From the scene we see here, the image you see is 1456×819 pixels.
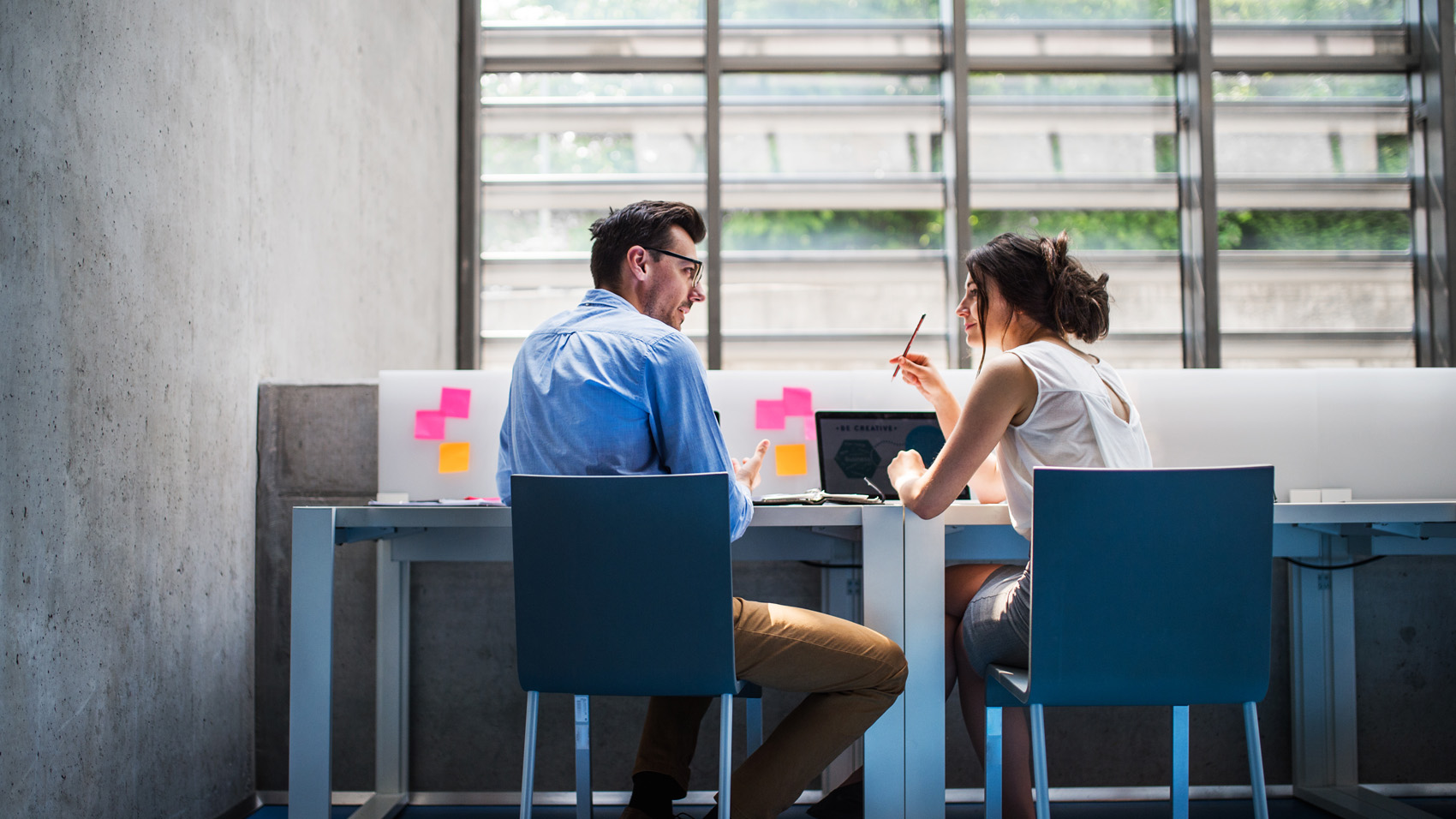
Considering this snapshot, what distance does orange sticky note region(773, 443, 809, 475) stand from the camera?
2.34 meters

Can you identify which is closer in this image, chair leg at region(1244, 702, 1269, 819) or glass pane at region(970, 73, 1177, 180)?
chair leg at region(1244, 702, 1269, 819)

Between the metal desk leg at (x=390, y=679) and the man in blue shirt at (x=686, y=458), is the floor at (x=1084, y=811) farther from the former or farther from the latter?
the man in blue shirt at (x=686, y=458)

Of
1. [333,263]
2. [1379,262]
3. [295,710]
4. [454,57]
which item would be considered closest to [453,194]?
[454,57]

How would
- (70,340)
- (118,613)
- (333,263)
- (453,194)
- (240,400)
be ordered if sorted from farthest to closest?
(453,194)
(333,263)
(240,400)
(118,613)
(70,340)

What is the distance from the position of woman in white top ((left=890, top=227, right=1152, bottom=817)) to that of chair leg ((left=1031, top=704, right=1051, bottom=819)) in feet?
0.36

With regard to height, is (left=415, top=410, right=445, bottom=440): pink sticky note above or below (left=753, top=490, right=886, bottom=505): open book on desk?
above

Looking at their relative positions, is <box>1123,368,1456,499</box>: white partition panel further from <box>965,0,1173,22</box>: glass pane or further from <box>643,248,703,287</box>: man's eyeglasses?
<box>965,0,1173,22</box>: glass pane

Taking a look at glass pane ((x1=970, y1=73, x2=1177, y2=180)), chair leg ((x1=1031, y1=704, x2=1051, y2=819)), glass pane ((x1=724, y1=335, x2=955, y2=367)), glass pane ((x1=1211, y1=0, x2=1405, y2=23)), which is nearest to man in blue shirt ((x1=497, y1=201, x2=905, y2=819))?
chair leg ((x1=1031, y1=704, x2=1051, y2=819))

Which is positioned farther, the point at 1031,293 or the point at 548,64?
the point at 548,64

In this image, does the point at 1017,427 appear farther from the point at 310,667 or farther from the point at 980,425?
the point at 310,667

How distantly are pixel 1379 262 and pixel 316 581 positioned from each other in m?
4.33

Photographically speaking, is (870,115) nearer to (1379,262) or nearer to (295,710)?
(1379,262)

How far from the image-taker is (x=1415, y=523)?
1.86 meters

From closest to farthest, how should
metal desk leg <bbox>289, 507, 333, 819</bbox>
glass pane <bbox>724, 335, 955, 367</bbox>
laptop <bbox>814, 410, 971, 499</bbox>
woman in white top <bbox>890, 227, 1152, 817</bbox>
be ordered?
woman in white top <bbox>890, 227, 1152, 817</bbox> → metal desk leg <bbox>289, 507, 333, 819</bbox> → laptop <bbox>814, 410, 971, 499</bbox> → glass pane <bbox>724, 335, 955, 367</bbox>
